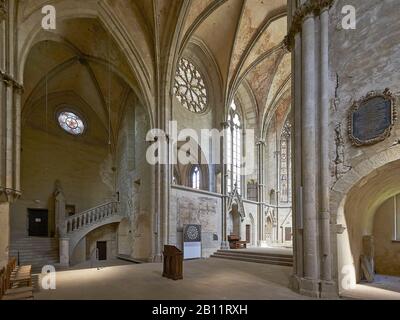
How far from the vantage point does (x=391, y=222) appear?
9.85 m

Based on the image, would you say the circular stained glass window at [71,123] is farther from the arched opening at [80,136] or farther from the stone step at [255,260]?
the stone step at [255,260]

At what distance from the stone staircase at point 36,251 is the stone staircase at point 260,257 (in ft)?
28.9

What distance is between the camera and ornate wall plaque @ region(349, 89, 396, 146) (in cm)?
638

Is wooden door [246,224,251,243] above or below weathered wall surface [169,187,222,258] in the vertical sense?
below

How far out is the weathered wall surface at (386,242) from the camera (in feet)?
32.0

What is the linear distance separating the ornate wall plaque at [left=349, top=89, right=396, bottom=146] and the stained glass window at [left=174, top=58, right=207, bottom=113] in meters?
12.3

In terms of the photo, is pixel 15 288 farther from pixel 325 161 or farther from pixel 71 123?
pixel 71 123

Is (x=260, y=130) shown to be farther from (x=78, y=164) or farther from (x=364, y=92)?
(x=364, y=92)


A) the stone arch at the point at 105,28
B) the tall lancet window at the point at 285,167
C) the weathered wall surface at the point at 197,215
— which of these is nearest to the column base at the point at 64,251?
the weathered wall surface at the point at 197,215

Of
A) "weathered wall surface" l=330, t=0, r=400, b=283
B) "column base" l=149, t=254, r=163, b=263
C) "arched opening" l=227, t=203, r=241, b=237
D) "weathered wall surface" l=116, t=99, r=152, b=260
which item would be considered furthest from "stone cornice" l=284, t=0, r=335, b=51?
"arched opening" l=227, t=203, r=241, b=237

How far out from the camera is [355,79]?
7059 mm

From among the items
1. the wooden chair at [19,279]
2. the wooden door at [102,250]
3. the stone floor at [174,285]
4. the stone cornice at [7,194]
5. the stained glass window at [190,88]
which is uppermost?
the stained glass window at [190,88]

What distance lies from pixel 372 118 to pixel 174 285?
6662 millimetres

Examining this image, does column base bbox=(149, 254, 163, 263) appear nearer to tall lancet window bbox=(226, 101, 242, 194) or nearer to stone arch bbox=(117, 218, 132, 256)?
stone arch bbox=(117, 218, 132, 256)
